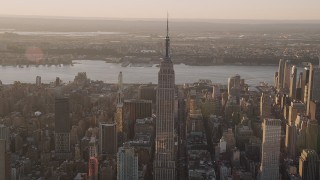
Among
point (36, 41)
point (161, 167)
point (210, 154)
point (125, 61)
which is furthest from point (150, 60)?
point (161, 167)

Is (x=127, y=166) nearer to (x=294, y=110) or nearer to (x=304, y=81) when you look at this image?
(x=294, y=110)

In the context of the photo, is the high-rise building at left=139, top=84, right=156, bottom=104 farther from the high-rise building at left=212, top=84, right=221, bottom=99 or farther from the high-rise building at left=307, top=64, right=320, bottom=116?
the high-rise building at left=307, top=64, right=320, bottom=116

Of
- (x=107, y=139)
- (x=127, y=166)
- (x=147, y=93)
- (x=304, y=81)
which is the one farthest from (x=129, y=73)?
(x=127, y=166)

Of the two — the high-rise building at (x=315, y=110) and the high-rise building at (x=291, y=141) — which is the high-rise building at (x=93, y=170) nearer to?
the high-rise building at (x=291, y=141)

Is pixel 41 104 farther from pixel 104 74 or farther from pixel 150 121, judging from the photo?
pixel 104 74

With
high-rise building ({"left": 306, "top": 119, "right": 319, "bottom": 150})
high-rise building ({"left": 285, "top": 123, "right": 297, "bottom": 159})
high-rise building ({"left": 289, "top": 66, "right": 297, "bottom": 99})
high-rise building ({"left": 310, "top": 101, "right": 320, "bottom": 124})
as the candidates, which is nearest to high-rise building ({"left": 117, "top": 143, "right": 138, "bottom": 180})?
high-rise building ({"left": 285, "top": 123, "right": 297, "bottom": 159})

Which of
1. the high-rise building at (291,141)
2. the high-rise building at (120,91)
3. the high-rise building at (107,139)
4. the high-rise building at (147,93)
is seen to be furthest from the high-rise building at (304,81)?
the high-rise building at (107,139)
